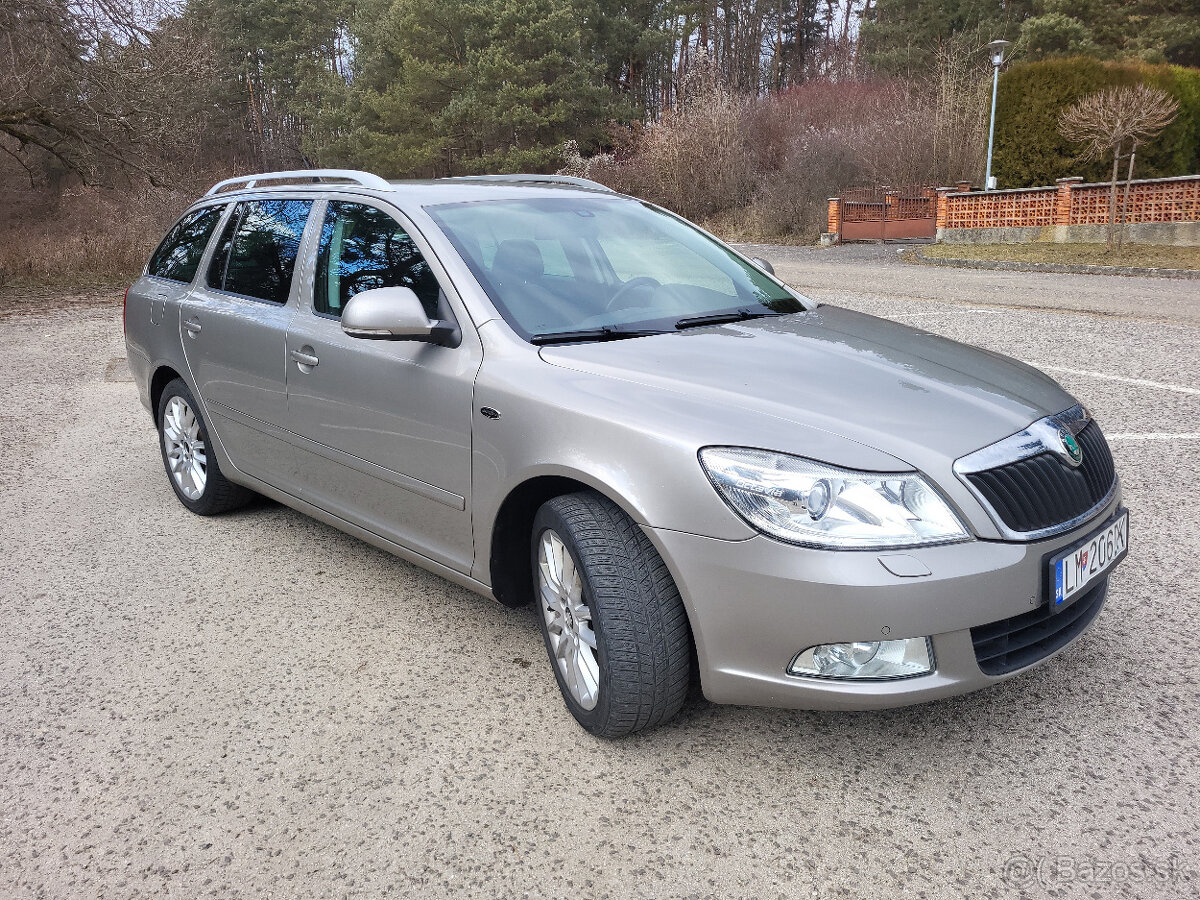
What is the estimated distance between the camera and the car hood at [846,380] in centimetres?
260

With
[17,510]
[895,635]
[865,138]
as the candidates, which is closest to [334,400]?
[895,635]

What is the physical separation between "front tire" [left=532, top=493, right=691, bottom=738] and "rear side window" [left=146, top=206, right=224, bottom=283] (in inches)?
120

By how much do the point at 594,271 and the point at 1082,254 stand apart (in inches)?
766

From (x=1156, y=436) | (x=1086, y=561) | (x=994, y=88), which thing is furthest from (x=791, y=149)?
(x=1086, y=561)

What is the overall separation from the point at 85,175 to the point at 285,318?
18057 millimetres

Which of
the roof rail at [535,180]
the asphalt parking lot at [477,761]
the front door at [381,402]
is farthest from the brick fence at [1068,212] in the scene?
the front door at [381,402]

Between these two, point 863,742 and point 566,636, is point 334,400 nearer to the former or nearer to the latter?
point 566,636

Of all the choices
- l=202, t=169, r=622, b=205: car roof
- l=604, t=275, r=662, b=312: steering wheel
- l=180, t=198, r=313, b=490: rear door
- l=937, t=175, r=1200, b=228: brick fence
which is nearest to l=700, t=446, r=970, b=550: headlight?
l=604, t=275, r=662, b=312: steering wheel

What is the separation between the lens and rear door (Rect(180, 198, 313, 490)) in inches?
165

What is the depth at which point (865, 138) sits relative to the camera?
3444cm

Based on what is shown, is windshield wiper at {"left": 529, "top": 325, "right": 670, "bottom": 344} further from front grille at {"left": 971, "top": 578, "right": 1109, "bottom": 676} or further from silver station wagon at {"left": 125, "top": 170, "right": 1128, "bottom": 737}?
front grille at {"left": 971, "top": 578, "right": 1109, "bottom": 676}

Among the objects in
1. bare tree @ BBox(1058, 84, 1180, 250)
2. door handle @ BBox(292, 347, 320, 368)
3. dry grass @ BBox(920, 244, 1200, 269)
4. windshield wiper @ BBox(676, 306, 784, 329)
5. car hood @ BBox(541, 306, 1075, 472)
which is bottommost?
dry grass @ BBox(920, 244, 1200, 269)

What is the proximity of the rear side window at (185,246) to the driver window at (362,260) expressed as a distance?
1302 millimetres

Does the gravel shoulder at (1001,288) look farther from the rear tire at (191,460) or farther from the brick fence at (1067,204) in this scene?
the rear tire at (191,460)
